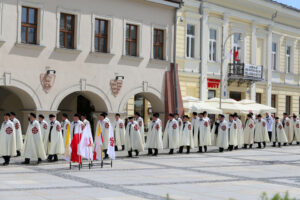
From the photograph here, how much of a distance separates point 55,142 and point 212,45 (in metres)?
17.4

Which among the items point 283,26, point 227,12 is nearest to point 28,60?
point 227,12

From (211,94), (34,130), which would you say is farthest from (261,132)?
(34,130)

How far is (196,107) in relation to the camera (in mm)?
26531

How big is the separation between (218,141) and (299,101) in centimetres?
1956

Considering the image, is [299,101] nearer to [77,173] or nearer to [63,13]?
[63,13]

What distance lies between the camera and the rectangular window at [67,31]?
22.5 m

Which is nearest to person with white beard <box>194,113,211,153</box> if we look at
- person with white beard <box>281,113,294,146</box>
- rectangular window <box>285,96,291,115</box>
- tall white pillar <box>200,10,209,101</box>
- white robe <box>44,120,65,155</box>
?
white robe <box>44,120,65,155</box>

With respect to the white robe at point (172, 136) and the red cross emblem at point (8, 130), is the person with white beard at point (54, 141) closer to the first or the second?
the red cross emblem at point (8, 130)

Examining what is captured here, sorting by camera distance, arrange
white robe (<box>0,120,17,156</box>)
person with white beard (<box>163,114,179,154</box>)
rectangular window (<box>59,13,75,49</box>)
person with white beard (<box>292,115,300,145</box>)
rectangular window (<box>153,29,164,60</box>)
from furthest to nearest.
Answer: person with white beard (<box>292,115,300,145</box>) → rectangular window (<box>153,29,164,60</box>) → rectangular window (<box>59,13,75,49</box>) → person with white beard (<box>163,114,179,154</box>) → white robe (<box>0,120,17,156</box>)

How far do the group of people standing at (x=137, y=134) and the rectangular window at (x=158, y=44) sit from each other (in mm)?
4482

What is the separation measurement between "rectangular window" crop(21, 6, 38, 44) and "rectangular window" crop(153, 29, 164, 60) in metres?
6.82

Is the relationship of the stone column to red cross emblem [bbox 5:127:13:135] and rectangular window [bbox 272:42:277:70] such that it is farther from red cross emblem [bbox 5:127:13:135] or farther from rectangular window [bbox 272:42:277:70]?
red cross emblem [bbox 5:127:13:135]

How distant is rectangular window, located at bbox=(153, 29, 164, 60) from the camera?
26.2m

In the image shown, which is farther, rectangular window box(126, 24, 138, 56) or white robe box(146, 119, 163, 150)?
rectangular window box(126, 24, 138, 56)
